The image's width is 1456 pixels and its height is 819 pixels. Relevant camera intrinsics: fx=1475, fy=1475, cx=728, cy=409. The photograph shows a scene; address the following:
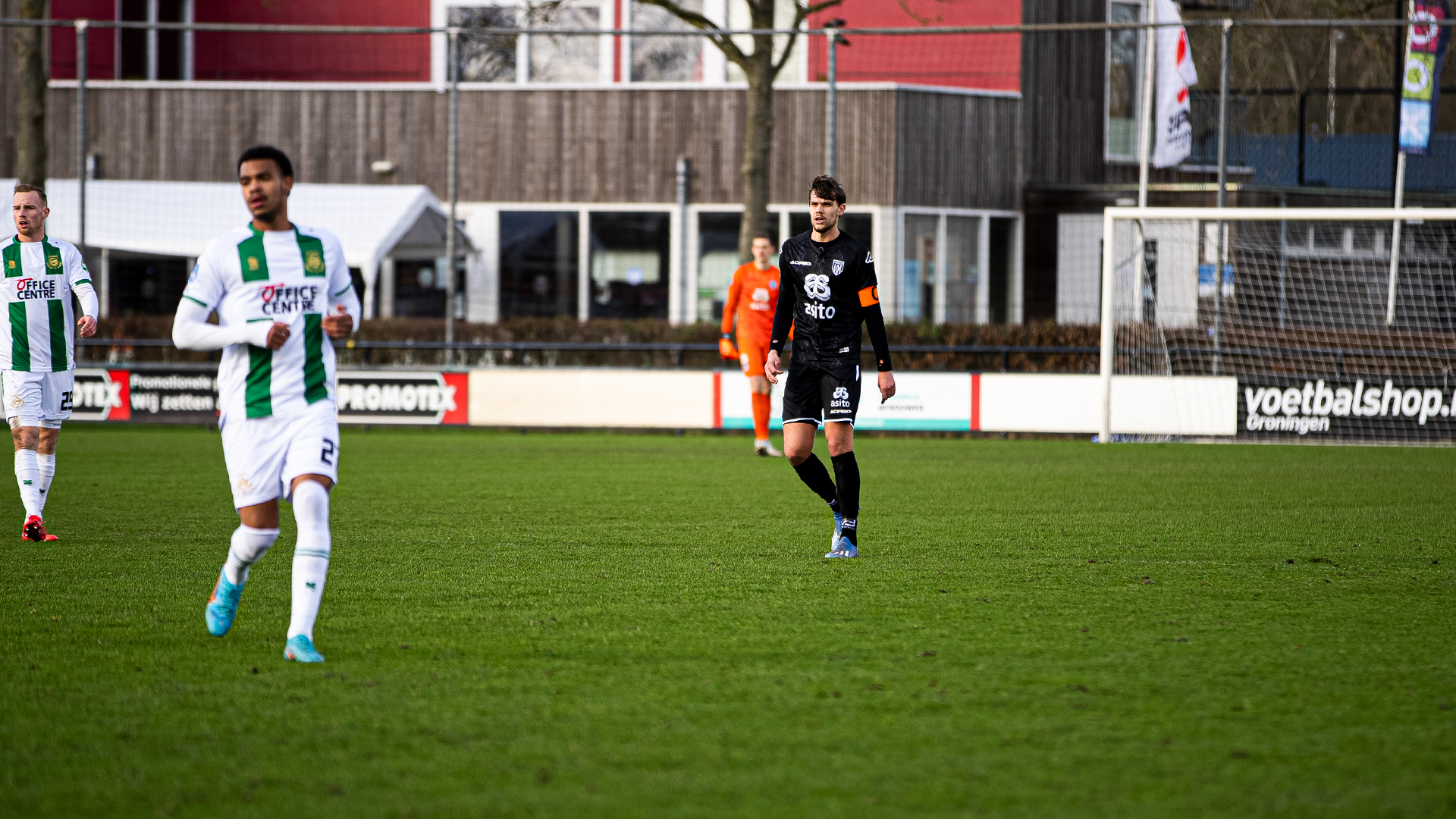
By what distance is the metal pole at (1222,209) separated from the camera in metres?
16.6

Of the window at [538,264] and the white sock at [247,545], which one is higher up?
the window at [538,264]

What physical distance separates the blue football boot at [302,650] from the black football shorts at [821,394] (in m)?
3.48

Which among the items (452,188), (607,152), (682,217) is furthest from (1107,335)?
A: (607,152)

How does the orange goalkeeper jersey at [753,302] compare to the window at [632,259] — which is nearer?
the orange goalkeeper jersey at [753,302]

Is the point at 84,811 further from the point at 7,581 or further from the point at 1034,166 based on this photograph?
the point at 1034,166

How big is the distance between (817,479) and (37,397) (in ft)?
16.0

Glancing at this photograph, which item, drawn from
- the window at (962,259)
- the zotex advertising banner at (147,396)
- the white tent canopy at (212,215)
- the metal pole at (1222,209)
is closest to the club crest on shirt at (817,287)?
the metal pole at (1222,209)

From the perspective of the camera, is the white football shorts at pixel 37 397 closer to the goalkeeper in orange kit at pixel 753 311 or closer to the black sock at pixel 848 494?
the black sock at pixel 848 494

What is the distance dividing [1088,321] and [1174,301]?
1.36 meters

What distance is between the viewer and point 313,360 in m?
5.32

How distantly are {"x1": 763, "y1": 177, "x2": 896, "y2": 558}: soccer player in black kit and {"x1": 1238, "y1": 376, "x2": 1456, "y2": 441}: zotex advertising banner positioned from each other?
32.4 ft

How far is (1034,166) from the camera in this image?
24.4 meters

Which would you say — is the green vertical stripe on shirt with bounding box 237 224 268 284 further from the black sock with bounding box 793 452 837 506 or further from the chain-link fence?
the chain-link fence

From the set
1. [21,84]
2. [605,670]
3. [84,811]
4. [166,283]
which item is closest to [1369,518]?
[605,670]
